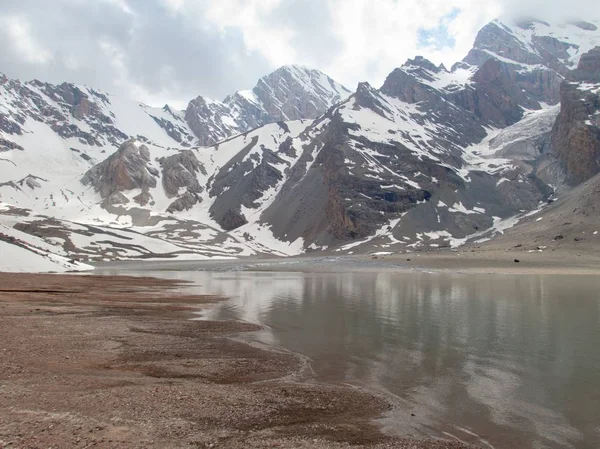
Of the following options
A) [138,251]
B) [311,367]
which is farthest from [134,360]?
[138,251]

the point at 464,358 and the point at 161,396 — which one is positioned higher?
the point at 161,396

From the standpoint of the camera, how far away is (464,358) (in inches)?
833

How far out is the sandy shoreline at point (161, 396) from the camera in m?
10.8

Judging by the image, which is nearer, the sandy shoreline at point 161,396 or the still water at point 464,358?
the sandy shoreline at point 161,396

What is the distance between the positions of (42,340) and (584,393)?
22208 mm

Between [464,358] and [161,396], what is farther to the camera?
[464,358]

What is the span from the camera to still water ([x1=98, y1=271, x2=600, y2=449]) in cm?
1327

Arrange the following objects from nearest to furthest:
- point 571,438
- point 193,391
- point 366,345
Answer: point 571,438, point 193,391, point 366,345

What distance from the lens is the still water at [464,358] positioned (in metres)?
13.3

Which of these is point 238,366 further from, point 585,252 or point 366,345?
point 585,252

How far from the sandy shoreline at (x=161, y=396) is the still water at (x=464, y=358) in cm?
174

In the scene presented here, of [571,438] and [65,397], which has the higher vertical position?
[65,397]

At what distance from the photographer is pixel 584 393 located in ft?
52.6

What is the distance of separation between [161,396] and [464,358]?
13911 millimetres
